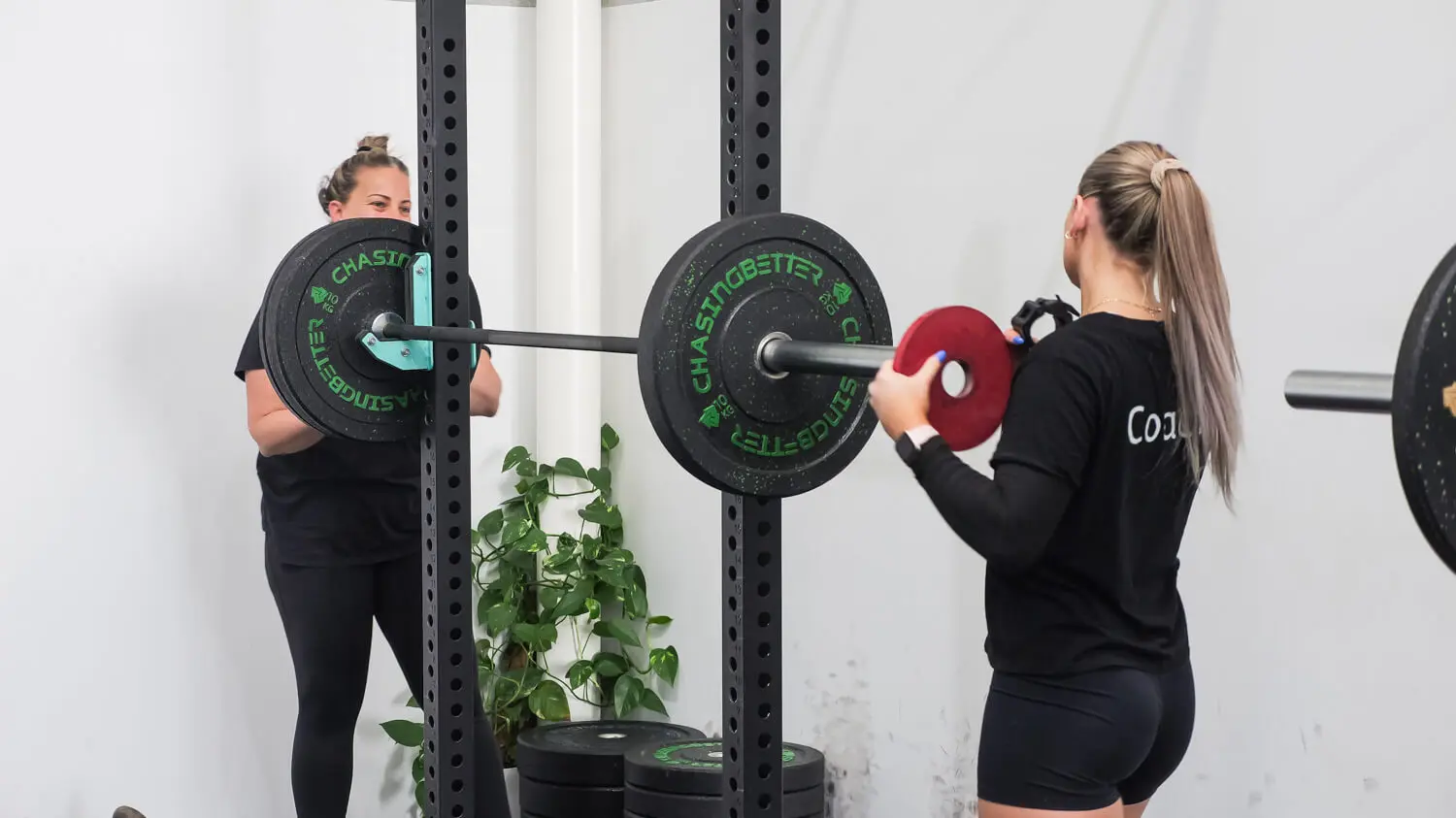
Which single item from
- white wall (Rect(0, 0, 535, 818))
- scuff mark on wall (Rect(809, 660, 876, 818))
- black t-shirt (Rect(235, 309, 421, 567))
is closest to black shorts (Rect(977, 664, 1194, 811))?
black t-shirt (Rect(235, 309, 421, 567))

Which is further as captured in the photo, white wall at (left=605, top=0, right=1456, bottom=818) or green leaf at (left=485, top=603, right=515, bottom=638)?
green leaf at (left=485, top=603, right=515, bottom=638)

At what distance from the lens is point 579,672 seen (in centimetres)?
344

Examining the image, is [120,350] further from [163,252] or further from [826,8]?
[826,8]

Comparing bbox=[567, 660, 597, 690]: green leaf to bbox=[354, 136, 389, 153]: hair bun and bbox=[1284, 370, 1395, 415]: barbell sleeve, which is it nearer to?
bbox=[354, 136, 389, 153]: hair bun

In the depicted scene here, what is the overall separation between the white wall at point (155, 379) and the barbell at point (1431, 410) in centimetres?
281

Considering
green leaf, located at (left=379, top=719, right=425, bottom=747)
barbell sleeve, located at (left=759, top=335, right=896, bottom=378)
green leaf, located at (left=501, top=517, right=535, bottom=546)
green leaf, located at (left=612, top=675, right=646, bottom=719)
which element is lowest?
green leaf, located at (left=379, top=719, right=425, bottom=747)

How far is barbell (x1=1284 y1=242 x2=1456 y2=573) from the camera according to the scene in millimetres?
869

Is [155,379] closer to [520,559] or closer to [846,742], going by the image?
[520,559]

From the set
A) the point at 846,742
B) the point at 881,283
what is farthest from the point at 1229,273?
the point at 846,742

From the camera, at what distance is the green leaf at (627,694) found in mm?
3408

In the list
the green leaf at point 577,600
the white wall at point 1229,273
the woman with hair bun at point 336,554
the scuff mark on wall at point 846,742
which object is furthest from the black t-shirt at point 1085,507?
the green leaf at point 577,600

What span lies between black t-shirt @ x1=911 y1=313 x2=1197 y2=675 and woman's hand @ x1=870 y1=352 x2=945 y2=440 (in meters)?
0.09

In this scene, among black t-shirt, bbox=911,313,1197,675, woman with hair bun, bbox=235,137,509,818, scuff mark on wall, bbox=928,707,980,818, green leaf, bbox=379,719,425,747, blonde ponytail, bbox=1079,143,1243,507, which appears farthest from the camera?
green leaf, bbox=379,719,425,747

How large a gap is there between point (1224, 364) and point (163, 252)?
2342mm
